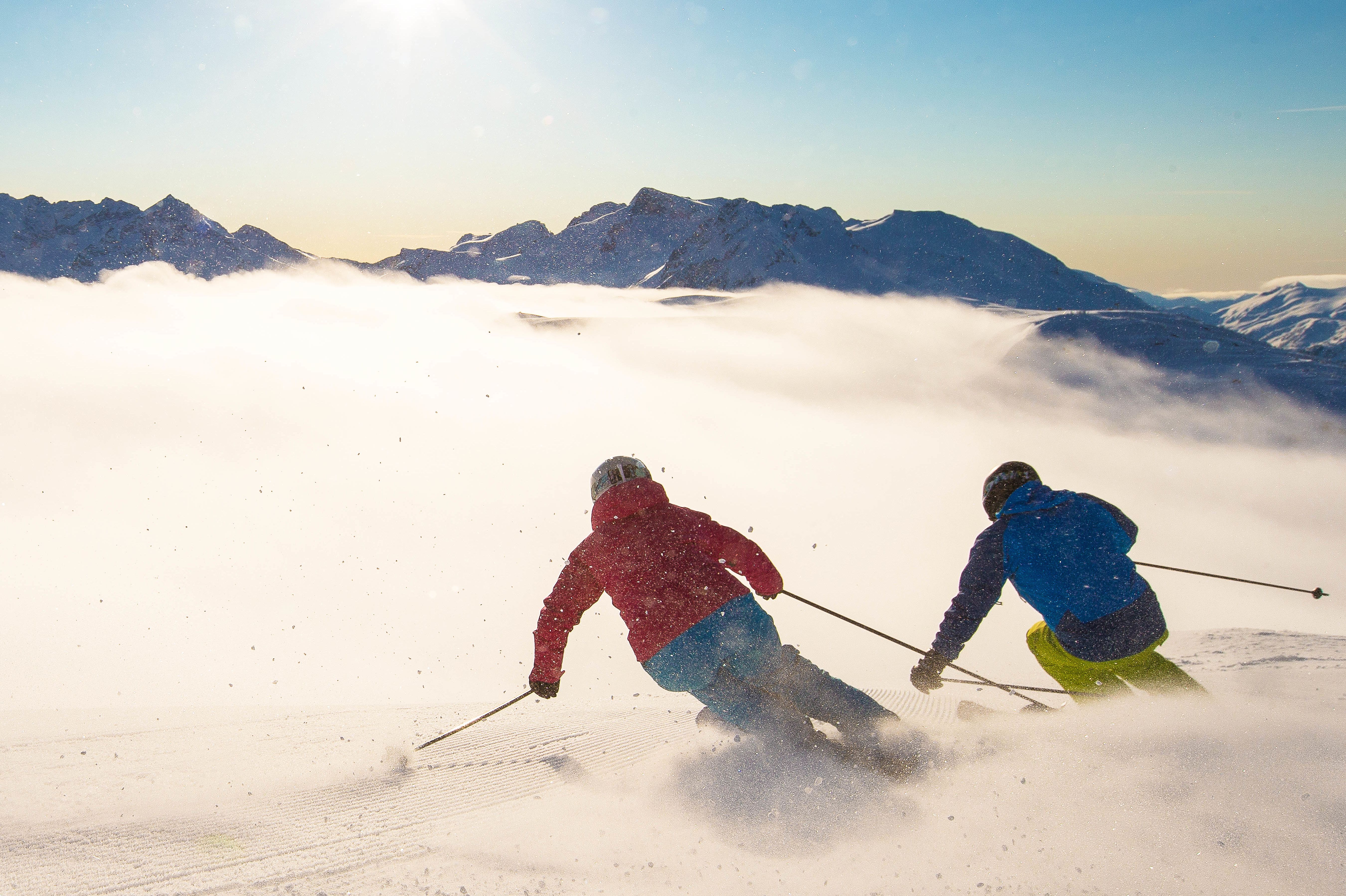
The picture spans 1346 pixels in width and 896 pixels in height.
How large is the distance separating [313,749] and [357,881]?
216cm

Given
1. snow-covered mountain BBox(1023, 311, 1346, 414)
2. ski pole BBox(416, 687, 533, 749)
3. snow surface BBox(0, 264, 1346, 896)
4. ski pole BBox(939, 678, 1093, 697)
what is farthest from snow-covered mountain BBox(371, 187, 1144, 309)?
ski pole BBox(416, 687, 533, 749)

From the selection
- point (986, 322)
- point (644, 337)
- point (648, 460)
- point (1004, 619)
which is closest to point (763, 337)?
point (644, 337)

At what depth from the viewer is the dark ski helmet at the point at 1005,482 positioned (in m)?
3.89

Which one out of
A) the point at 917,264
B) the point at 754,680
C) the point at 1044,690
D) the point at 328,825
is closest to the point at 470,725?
the point at 328,825

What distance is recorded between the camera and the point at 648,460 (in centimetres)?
2383

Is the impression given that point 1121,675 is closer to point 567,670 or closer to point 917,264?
point 567,670

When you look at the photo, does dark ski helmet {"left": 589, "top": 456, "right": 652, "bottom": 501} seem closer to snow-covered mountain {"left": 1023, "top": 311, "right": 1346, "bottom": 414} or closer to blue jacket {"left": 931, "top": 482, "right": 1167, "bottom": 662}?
blue jacket {"left": 931, "top": 482, "right": 1167, "bottom": 662}

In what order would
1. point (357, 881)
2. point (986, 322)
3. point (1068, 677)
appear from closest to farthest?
point (357, 881), point (1068, 677), point (986, 322)

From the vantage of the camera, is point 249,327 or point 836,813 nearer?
point 836,813

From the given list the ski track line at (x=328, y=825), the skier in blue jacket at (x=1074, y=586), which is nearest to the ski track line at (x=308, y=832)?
the ski track line at (x=328, y=825)

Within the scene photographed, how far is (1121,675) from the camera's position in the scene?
12.4ft

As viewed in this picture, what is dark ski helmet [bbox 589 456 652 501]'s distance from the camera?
3.87 metres

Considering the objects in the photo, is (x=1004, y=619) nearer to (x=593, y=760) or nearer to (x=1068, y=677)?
(x=1068, y=677)

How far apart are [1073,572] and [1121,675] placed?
73 cm
